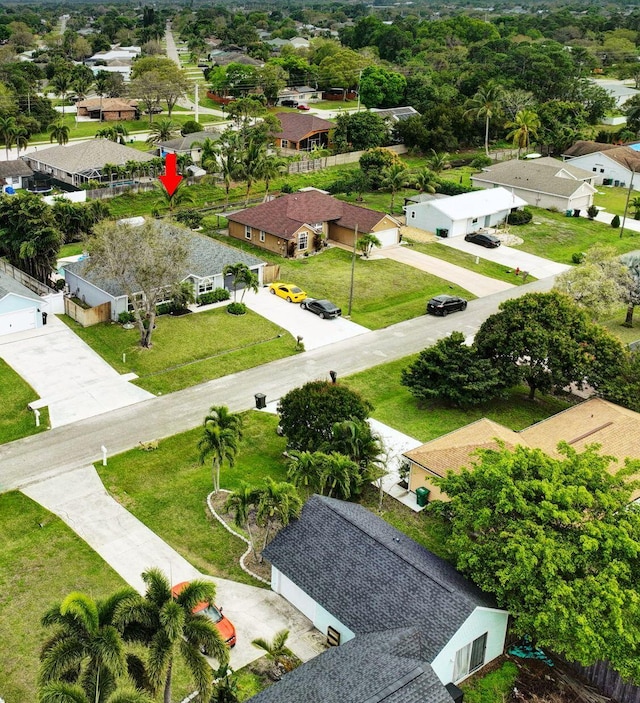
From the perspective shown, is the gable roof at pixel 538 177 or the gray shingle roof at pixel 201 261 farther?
the gable roof at pixel 538 177

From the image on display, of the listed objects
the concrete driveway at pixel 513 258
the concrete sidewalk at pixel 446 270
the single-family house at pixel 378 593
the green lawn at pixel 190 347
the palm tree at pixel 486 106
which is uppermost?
the palm tree at pixel 486 106

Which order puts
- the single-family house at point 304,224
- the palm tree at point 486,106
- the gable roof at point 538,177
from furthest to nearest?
the palm tree at point 486,106
the gable roof at point 538,177
the single-family house at point 304,224

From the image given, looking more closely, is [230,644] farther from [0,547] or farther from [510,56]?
[510,56]

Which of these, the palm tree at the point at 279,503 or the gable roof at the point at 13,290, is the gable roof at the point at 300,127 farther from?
the palm tree at the point at 279,503

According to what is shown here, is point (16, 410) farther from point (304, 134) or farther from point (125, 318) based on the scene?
point (304, 134)

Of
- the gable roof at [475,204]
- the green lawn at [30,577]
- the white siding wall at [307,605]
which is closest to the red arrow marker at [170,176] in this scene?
the gable roof at [475,204]

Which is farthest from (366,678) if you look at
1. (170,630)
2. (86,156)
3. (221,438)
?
(86,156)

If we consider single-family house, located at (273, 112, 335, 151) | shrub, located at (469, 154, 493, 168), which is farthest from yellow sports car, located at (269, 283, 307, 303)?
shrub, located at (469, 154, 493, 168)
